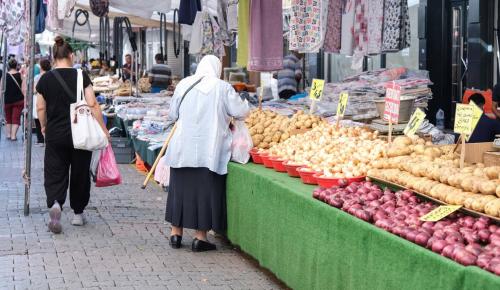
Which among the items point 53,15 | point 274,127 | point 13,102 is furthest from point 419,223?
point 13,102

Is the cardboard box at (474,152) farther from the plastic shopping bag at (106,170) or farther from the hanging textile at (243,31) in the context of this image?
the hanging textile at (243,31)

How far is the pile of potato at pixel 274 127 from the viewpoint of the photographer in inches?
343

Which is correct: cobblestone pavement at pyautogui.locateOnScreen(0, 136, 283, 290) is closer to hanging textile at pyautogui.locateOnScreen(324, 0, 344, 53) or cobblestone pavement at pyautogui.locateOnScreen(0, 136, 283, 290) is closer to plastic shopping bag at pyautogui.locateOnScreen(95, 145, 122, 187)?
plastic shopping bag at pyautogui.locateOnScreen(95, 145, 122, 187)

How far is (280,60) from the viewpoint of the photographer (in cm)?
1072

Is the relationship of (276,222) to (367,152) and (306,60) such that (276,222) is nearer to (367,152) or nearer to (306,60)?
(367,152)

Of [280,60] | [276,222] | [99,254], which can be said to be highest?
[280,60]

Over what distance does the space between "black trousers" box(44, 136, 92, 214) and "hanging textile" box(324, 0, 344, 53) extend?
3.50 metres

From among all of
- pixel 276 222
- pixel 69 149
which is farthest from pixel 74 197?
pixel 276 222

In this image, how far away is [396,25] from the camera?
9.65 metres

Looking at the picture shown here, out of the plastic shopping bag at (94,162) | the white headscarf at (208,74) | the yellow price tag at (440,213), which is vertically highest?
the white headscarf at (208,74)

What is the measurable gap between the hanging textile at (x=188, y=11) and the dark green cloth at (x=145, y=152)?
2100mm

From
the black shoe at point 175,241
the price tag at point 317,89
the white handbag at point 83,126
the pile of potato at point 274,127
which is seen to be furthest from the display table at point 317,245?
the price tag at point 317,89

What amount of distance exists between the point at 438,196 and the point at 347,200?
57cm

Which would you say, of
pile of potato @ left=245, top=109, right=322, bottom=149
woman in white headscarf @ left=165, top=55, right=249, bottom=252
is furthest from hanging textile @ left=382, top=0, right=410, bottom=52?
woman in white headscarf @ left=165, top=55, right=249, bottom=252
